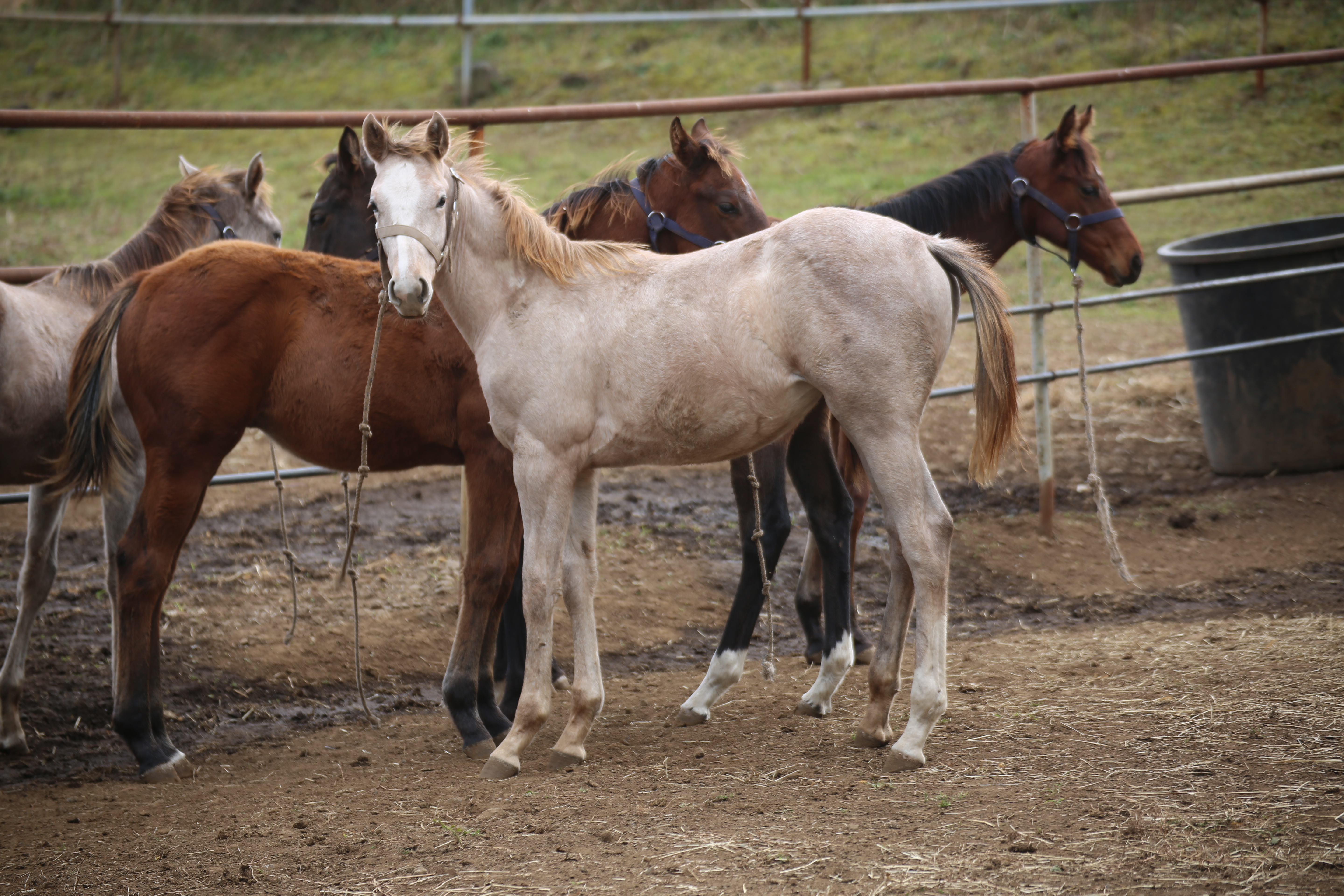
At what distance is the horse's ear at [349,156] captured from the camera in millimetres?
4352

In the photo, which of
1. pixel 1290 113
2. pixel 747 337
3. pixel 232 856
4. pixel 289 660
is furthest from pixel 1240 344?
pixel 1290 113

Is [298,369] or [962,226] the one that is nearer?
[298,369]

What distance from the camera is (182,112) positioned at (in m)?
4.63

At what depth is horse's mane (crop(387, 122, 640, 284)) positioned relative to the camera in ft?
11.1

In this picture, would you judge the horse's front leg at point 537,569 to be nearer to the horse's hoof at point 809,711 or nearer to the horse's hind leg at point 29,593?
the horse's hoof at point 809,711

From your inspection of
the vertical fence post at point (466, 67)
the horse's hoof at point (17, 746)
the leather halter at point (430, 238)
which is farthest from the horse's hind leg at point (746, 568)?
the vertical fence post at point (466, 67)

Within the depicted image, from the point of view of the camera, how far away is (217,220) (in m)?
4.67

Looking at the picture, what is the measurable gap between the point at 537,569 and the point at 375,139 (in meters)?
1.34

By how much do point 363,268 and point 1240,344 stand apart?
474cm

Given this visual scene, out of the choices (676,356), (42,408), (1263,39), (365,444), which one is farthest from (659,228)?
(1263,39)

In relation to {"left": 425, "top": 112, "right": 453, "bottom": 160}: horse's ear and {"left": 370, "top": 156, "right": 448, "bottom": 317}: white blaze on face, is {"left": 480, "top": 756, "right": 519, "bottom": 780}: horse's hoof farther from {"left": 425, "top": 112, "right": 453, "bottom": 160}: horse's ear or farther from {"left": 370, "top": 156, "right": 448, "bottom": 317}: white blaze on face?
{"left": 425, "top": 112, "right": 453, "bottom": 160}: horse's ear

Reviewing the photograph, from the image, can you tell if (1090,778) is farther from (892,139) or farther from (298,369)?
(892,139)

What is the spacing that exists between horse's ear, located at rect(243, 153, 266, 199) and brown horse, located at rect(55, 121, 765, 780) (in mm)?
1018

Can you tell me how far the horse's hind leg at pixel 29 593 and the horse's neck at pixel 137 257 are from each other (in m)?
0.82
